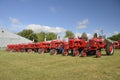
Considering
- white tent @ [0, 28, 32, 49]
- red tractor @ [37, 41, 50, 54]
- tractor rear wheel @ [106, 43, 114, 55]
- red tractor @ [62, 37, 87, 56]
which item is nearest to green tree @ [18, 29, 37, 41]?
white tent @ [0, 28, 32, 49]

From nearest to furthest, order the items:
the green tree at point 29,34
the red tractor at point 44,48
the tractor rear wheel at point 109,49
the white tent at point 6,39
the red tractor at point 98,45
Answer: the red tractor at point 98,45 < the tractor rear wheel at point 109,49 < the red tractor at point 44,48 < the white tent at point 6,39 < the green tree at point 29,34

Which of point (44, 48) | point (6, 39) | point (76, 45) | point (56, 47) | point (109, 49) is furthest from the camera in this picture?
point (6, 39)

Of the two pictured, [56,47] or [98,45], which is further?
[56,47]

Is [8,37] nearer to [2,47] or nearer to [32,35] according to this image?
[2,47]

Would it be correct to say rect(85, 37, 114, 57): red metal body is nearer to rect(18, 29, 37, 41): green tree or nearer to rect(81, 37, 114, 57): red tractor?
rect(81, 37, 114, 57): red tractor

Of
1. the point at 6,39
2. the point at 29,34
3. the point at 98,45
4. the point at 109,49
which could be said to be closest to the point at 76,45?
the point at 98,45

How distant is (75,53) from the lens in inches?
837

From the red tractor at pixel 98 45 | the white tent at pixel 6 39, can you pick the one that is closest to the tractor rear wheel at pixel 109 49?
the red tractor at pixel 98 45

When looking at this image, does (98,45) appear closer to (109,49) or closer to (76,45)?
(109,49)

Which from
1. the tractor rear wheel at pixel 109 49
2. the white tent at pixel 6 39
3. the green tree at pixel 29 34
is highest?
the green tree at pixel 29 34

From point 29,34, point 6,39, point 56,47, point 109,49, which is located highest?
point 29,34

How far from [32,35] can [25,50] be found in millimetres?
85501

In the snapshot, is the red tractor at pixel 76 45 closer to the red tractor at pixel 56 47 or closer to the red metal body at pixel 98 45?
the red metal body at pixel 98 45

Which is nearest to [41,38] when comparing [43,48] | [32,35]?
[32,35]
